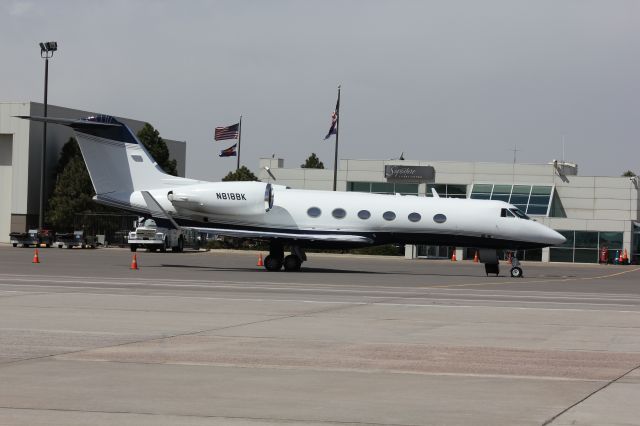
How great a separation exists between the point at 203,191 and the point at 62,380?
2966 cm

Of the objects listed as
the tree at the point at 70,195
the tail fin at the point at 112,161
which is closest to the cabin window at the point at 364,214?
the tail fin at the point at 112,161

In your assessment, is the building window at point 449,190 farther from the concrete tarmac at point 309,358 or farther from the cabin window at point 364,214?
the concrete tarmac at point 309,358

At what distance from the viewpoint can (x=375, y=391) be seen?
11.1 metres

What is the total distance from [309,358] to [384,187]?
6584 cm

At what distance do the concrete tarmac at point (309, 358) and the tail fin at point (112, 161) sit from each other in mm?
15669

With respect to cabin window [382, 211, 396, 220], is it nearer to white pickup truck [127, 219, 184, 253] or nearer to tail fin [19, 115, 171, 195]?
tail fin [19, 115, 171, 195]

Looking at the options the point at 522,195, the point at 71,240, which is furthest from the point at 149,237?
the point at 522,195

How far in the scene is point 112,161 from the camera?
138ft

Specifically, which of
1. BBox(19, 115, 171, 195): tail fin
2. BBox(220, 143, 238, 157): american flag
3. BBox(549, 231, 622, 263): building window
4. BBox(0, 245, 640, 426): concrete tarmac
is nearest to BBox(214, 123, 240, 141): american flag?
BBox(220, 143, 238, 157): american flag

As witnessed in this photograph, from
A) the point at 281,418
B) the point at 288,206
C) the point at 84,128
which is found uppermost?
the point at 84,128

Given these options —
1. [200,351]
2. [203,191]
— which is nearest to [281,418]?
[200,351]

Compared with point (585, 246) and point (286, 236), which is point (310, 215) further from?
point (585, 246)

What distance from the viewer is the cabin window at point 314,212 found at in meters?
41.2

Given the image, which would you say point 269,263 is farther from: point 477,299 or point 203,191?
point 477,299
